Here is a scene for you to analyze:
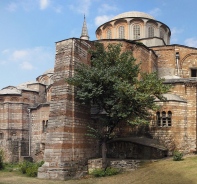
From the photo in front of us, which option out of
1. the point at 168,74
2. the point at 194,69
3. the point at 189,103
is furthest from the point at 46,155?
the point at 194,69

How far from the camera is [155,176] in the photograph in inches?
563

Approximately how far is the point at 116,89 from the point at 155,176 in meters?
4.79

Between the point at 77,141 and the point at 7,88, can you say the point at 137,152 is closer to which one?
the point at 77,141

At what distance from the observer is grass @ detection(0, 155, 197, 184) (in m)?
13.4

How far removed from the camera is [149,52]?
84.0 ft

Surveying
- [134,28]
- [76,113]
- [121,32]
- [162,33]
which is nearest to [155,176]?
[76,113]

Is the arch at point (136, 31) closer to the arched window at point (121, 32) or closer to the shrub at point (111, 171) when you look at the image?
the arched window at point (121, 32)

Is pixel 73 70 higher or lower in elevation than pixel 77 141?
higher

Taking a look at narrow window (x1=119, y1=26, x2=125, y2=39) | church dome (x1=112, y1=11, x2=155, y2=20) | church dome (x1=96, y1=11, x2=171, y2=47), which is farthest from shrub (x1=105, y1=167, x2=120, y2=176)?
church dome (x1=112, y1=11, x2=155, y2=20)

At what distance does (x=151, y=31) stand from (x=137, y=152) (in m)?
14.8

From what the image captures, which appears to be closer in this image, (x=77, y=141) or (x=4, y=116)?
(x=77, y=141)

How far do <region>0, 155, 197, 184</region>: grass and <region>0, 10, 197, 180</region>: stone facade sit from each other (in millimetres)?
1207

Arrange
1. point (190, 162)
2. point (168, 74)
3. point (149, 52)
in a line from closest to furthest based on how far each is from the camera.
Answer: point (190, 162) < point (149, 52) < point (168, 74)

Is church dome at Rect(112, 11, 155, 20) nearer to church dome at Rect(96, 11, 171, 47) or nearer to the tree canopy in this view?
church dome at Rect(96, 11, 171, 47)
